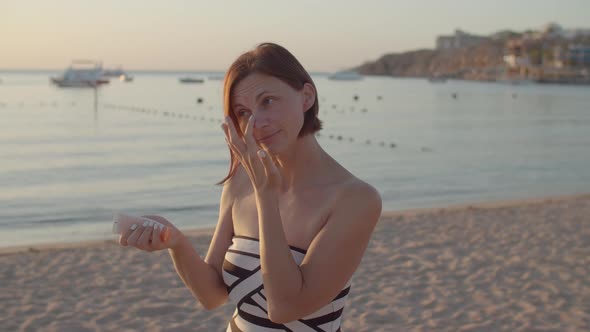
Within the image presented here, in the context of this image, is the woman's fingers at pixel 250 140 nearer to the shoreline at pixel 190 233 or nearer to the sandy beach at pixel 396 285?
the sandy beach at pixel 396 285

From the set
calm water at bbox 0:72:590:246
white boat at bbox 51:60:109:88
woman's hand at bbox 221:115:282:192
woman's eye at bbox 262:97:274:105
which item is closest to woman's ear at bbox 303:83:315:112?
woman's eye at bbox 262:97:274:105

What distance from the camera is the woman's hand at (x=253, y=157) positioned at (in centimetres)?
193

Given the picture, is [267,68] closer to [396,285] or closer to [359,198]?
[359,198]

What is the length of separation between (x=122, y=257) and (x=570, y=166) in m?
15.9

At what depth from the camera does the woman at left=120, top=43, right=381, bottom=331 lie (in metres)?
2.01

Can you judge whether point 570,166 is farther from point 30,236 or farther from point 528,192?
point 30,236

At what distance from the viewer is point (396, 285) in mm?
6539

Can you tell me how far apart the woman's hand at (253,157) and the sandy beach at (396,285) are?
3.64 m

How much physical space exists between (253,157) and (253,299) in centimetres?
54

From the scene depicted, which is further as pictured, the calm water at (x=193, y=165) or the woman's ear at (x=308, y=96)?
the calm water at (x=193, y=165)

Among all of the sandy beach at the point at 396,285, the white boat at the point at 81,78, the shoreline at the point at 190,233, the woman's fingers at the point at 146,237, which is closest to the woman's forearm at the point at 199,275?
the woman's fingers at the point at 146,237

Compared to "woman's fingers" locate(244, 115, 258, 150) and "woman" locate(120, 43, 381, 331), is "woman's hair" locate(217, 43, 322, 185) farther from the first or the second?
"woman's fingers" locate(244, 115, 258, 150)

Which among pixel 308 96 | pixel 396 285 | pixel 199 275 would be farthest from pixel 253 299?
pixel 396 285

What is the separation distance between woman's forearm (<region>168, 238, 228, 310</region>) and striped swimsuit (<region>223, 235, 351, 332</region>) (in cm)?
12
